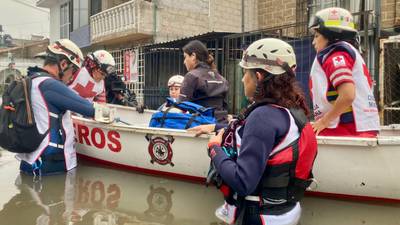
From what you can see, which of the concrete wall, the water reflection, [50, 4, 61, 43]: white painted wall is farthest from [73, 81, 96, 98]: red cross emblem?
[50, 4, 61, 43]: white painted wall

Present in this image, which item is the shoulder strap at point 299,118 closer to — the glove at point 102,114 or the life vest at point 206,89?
the life vest at point 206,89

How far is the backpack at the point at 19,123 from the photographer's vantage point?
181 inches

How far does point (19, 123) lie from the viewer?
15.0ft

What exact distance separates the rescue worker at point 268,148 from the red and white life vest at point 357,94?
3.92ft

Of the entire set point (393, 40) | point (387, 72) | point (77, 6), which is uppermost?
point (77, 6)

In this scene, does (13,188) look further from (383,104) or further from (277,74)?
(383,104)

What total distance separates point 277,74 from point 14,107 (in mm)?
3343

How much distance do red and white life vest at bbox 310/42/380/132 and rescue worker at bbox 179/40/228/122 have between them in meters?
1.42

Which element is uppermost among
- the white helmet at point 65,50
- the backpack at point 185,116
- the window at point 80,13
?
the window at point 80,13

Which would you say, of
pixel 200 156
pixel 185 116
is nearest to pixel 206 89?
pixel 185 116

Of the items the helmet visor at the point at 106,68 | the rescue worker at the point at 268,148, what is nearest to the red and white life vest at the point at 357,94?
the rescue worker at the point at 268,148

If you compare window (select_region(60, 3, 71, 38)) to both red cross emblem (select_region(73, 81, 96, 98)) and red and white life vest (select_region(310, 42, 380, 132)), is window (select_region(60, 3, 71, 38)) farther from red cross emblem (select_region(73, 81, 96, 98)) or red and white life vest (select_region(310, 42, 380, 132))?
red and white life vest (select_region(310, 42, 380, 132))

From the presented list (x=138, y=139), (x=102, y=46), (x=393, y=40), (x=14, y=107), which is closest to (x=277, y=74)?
(x=138, y=139)

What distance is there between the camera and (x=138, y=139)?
15.9 feet
